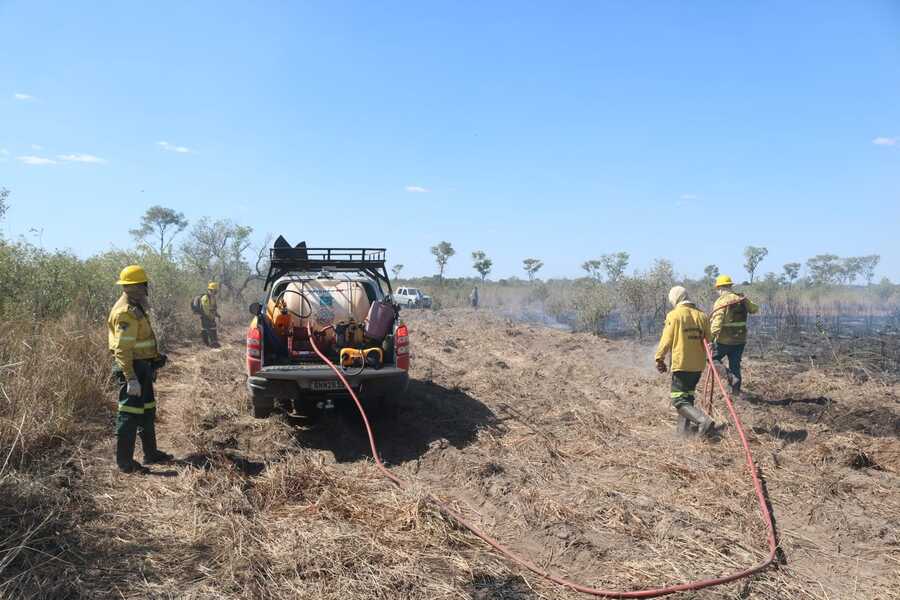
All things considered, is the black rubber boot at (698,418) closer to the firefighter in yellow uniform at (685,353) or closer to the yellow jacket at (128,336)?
the firefighter in yellow uniform at (685,353)

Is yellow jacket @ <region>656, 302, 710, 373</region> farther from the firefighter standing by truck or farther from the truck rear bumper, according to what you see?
the firefighter standing by truck

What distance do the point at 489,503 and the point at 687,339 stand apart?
3.04 m

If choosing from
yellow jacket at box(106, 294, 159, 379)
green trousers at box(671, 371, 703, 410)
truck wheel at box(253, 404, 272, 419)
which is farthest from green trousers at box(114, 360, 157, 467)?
green trousers at box(671, 371, 703, 410)

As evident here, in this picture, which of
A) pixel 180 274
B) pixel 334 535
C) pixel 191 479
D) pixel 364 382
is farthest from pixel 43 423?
pixel 180 274

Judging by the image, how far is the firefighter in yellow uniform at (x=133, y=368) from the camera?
4.74m

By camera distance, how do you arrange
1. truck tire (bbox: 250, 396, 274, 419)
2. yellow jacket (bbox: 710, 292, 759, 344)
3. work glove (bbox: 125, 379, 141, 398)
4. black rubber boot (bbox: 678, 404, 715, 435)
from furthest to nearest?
yellow jacket (bbox: 710, 292, 759, 344)
truck tire (bbox: 250, 396, 274, 419)
black rubber boot (bbox: 678, 404, 715, 435)
work glove (bbox: 125, 379, 141, 398)

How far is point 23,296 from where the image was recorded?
827 centimetres

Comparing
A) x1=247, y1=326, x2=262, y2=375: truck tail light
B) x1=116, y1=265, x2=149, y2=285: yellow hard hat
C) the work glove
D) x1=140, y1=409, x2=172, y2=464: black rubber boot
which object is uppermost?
x1=116, y1=265, x2=149, y2=285: yellow hard hat

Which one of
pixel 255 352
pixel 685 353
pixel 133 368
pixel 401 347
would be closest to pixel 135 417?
pixel 133 368

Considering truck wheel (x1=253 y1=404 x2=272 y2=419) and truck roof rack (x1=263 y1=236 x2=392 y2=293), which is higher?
truck roof rack (x1=263 y1=236 x2=392 y2=293)

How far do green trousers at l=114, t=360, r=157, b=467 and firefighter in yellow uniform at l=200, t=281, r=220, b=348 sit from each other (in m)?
7.72

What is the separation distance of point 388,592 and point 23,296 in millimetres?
8433

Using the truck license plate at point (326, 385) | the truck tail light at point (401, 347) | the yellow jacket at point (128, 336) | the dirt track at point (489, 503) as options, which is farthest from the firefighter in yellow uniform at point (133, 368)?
the truck tail light at point (401, 347)

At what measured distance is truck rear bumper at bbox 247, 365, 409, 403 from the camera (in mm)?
5332
